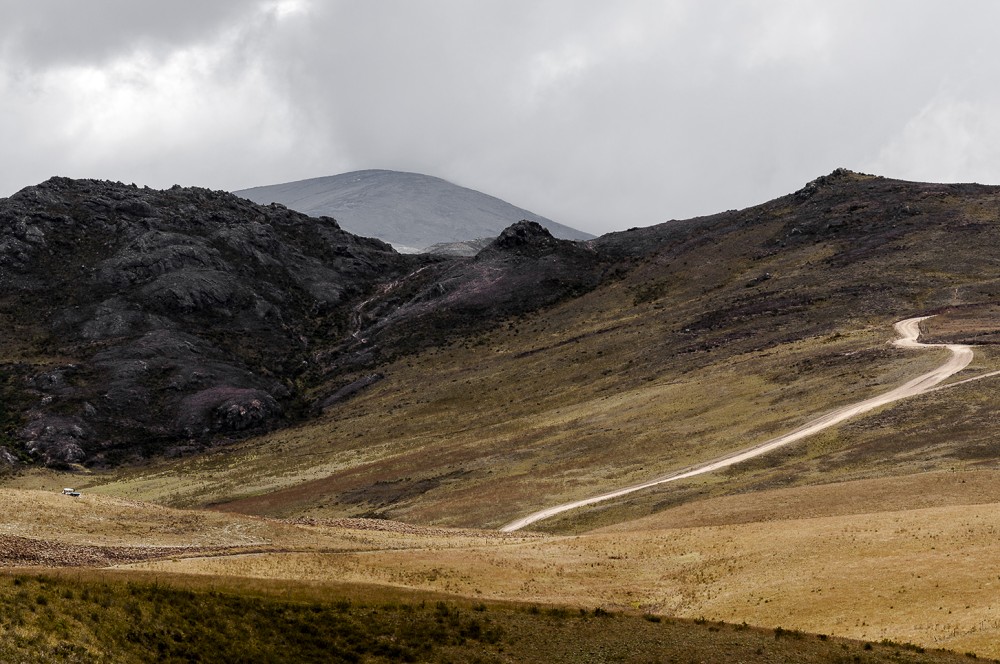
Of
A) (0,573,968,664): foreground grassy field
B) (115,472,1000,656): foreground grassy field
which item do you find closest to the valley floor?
(115,472,1000,656): foreground grassy field

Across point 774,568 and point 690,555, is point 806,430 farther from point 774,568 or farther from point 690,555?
point 774,568

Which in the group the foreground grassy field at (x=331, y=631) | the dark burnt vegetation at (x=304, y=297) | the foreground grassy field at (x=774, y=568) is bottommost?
the foreground grassy field at (x=774, y=568)

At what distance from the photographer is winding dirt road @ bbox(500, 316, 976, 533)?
254 feet

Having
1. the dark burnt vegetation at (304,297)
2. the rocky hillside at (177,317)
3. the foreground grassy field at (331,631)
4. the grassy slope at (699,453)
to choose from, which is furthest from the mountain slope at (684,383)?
the foreground grassy field at (331,631)

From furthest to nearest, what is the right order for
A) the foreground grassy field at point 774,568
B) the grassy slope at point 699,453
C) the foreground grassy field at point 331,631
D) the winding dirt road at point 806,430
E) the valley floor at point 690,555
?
1. the winding dirt road at point 806,430
2. the grassy slope at point 699,453
3. the valley floor at point 690,555
4. the foreground grassy field at point 774,568
5. the foreground grassy field at point 331,631

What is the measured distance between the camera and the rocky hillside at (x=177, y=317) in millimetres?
136375

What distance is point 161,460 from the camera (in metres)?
129

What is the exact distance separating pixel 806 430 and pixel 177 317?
5019 inches

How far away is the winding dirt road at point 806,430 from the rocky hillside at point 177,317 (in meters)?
78.1

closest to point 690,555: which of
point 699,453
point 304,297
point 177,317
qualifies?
point 699,453

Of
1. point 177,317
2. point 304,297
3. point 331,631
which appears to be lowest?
point 331,631

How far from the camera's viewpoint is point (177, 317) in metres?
168

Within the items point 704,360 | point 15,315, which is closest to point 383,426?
point 704,360

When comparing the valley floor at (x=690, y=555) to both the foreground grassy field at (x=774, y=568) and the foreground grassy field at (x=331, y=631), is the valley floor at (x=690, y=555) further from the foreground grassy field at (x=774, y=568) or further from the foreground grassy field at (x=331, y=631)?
the foreground grassy field at (x=331, y=631)
